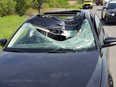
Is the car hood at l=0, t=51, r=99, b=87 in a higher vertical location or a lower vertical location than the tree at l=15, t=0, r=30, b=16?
higher

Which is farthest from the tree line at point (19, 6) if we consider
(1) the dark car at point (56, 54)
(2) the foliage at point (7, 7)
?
(1) the dark car at point (56, 54)

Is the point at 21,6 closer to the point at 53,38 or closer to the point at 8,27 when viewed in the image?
the point at 8,27

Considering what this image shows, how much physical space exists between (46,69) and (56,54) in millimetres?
648

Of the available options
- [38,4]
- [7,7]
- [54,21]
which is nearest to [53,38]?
[54,21]

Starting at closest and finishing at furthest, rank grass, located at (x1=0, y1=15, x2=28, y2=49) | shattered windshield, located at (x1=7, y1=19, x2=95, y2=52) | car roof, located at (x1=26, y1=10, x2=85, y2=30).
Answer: shattered windshield, located at (x1=7, y1=19, x2=95, y2=52)
car roof, located at (x1=26, y1=10, x2=85, y2=30)
grass, located at (x1=0, y1=15, x2=28, y2=49)

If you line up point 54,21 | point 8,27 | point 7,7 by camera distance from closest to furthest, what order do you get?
point 54,21
point 8,27
point 7,7

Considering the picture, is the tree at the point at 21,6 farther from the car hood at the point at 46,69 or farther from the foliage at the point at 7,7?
the car hood at the point at 46,69

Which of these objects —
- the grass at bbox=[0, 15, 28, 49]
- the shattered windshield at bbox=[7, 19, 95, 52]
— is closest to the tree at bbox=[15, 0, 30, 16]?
the grass at bbox=[0, 15, 28, 49]

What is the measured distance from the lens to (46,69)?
14.8 feet

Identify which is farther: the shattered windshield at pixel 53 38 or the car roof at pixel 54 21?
the car roof at pixel 54 21

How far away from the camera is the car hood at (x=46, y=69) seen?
4.16 m

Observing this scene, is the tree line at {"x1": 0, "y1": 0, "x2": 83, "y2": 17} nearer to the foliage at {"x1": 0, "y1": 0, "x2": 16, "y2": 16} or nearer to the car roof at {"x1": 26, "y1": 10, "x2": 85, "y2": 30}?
the foliage at {"x1": 0, "y1": 0, "x2": 16, "y2": 16}

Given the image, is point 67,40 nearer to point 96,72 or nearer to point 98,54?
point 98,54

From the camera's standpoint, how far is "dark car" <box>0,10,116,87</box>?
4.24m
